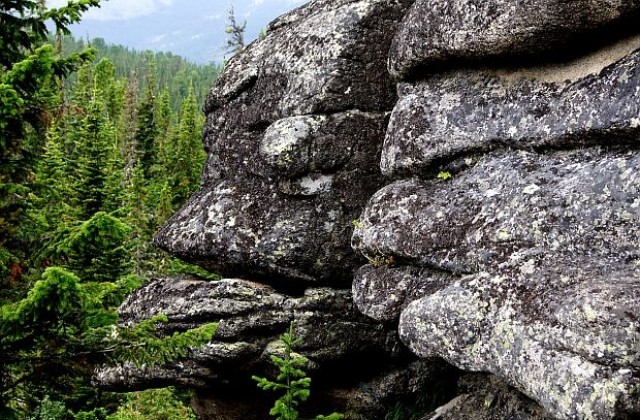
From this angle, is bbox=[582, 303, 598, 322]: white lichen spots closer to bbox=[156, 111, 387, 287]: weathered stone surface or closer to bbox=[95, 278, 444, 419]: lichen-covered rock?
bbox=[95, 278, 444, 419]: lichen-covered rock

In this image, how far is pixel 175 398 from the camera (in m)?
23.0

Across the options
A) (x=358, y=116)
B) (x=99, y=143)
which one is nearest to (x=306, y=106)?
(x=358, y=116)

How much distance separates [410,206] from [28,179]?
5888 millimetres

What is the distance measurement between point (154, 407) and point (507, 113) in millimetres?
17704

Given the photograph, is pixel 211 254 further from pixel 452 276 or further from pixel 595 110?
pixel 595 110

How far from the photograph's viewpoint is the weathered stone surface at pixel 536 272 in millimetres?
7137

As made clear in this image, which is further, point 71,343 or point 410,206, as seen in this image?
point 410,206

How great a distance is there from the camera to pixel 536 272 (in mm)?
8352

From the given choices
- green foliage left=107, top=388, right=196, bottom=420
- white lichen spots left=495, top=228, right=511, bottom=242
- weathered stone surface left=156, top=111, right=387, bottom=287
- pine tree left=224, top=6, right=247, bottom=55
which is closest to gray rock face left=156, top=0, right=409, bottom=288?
weathered stone surface left=156, top=111, right=387, bottom=287

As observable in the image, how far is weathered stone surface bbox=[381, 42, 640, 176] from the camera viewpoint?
28.6ft

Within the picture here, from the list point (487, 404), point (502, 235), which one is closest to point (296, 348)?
point (487, 404)

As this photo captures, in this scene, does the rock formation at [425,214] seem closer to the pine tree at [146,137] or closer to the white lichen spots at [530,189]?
the white lichen spots at [530,189]

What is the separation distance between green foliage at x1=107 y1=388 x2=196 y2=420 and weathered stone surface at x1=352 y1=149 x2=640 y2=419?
1354 cm

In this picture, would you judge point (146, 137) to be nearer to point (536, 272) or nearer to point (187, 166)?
point (187, 166)
